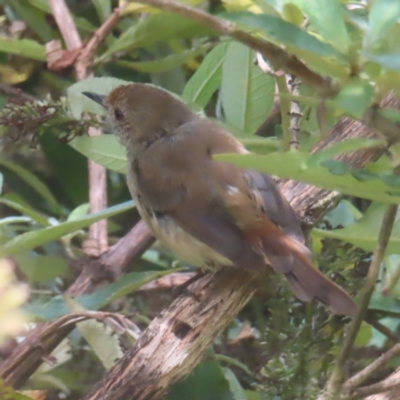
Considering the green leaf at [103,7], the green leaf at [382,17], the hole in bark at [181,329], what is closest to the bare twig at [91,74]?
the green leaf at [103,7]

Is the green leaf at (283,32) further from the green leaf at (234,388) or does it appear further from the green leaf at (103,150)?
the green leaf at (103,150)

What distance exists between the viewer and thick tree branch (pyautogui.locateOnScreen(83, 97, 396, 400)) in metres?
1.16

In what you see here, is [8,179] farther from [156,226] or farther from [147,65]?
[156,226]

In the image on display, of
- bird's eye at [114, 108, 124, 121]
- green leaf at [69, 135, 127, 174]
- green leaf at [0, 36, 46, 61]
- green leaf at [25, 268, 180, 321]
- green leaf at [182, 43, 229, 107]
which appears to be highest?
green leaf at [0, 36, 46, 61]

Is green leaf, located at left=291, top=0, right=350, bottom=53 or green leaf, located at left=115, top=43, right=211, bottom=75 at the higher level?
green leaf, located at left=291, top=0, right=350, bottom=53

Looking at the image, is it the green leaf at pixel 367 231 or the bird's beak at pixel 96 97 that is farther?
the bird's beak at pixel 96 97

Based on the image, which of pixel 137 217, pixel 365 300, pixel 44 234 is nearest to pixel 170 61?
pixel 137 217

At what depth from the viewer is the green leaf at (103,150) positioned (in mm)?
1787

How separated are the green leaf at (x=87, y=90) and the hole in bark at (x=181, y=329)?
2.53 ft

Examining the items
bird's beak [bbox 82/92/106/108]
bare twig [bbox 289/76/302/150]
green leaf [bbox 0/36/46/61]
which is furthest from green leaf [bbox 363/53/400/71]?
green leaf [bbox 0/36/46/61]

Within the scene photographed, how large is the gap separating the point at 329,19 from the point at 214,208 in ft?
2.89

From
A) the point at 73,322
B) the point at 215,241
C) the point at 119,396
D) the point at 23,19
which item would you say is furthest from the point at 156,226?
the point at 23,19

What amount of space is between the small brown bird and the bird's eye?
0.09 meters

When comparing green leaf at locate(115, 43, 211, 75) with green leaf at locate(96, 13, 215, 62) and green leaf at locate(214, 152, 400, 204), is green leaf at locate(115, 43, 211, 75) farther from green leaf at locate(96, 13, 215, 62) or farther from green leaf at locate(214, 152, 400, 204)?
green leaf at locate(214, 152, 400, 204)
